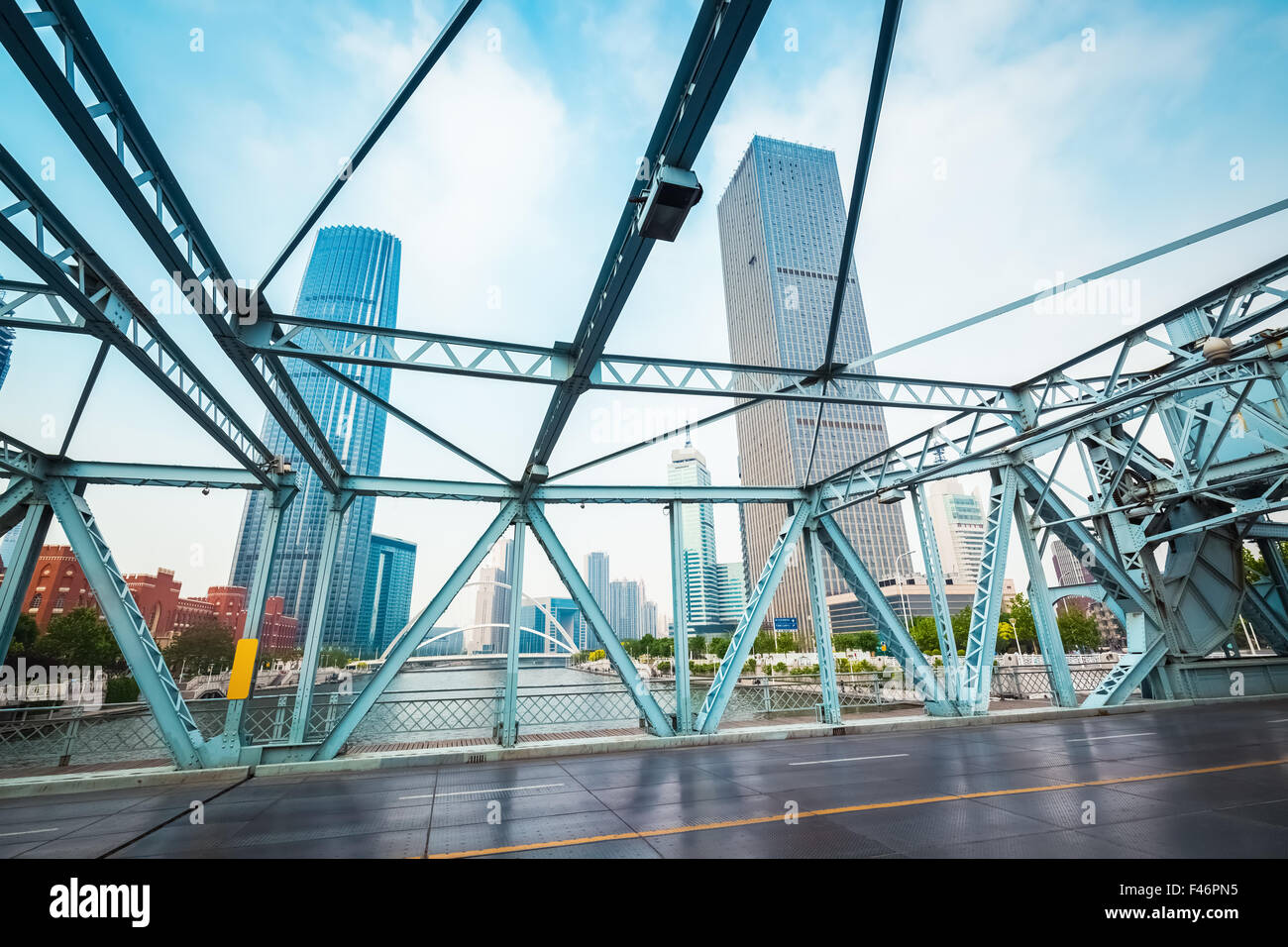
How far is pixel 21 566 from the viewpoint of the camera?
10695mm

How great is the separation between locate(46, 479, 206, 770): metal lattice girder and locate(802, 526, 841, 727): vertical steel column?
14.4 metres

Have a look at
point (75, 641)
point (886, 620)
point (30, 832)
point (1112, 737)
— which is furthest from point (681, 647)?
point (75, 641)

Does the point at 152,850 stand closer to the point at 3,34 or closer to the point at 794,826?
the point at 794,826

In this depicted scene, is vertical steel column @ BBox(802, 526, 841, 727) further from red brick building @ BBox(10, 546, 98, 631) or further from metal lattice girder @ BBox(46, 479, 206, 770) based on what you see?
red brick building @ BBox(10, 546, 98, 631)

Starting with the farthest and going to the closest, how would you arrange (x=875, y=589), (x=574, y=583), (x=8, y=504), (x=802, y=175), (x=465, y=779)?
(x=802, y=175)
(x=875, y=589)
(x=574, y=583)
(x=8, y=504)
(x=465, y=779)

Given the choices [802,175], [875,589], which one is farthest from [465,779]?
[802,175]

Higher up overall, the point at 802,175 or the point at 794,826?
the point at 802,175

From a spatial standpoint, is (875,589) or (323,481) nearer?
(323,481)

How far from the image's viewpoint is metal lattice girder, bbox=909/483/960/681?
583 inches

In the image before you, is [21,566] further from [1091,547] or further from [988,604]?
[1091,547]

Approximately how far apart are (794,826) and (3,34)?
32.9 ft

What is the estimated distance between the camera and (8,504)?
10812 mm

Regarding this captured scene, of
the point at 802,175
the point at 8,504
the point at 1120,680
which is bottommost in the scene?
the point at 1120,680

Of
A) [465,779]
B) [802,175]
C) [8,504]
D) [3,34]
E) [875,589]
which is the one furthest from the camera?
[802,175]
